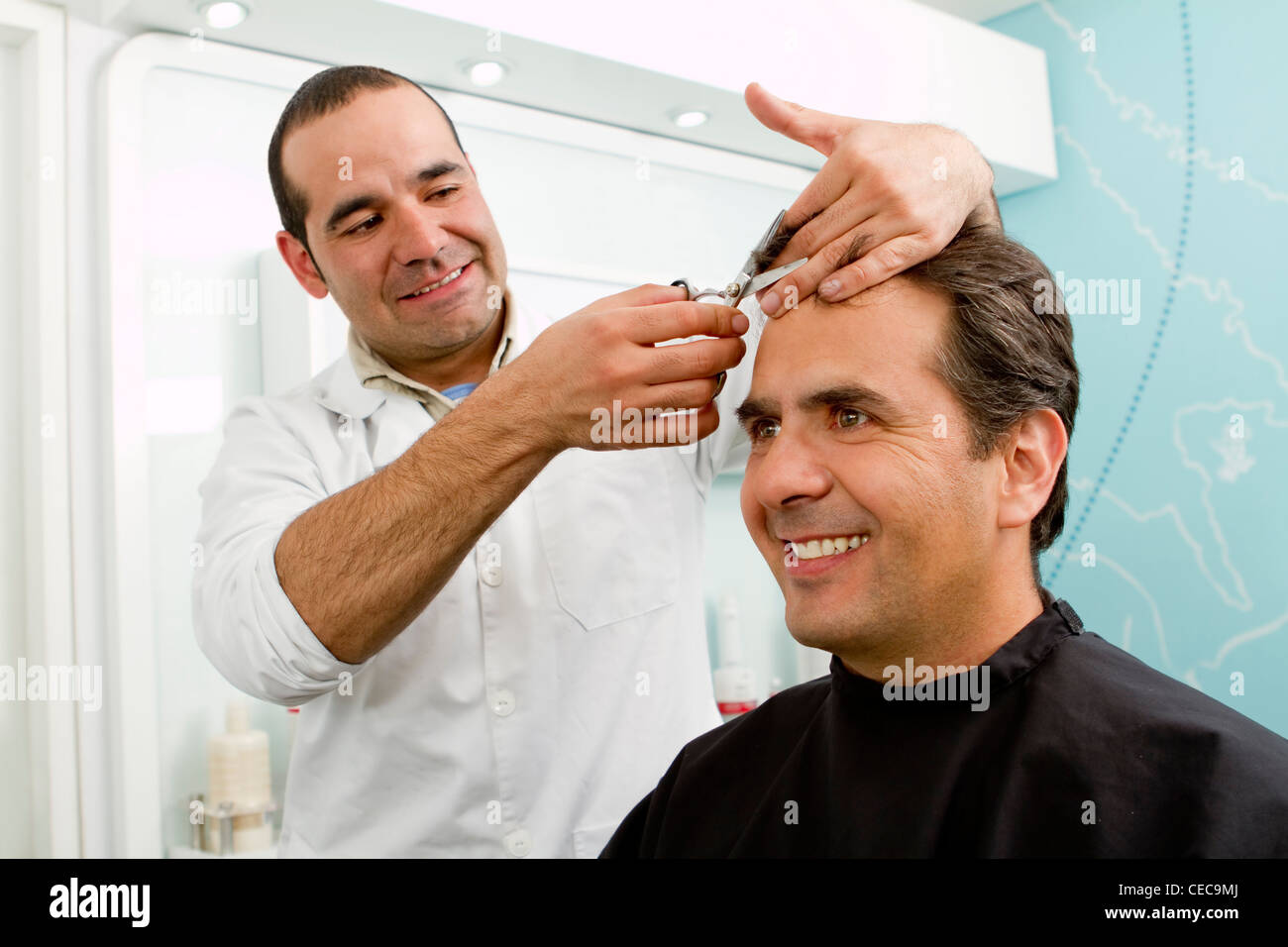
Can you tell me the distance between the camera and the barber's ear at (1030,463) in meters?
1.40

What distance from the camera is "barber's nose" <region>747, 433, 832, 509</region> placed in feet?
4.37

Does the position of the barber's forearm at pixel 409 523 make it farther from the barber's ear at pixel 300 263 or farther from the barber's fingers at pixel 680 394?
the barber's ear at pixel 300 263

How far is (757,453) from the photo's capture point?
152 cm

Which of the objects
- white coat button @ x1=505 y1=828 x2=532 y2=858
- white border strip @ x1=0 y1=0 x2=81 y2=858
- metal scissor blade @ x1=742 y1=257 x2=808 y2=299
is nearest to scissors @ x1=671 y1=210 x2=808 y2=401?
→ metal scissor blade @ x1=742 y1=257 x2=808 y2=299

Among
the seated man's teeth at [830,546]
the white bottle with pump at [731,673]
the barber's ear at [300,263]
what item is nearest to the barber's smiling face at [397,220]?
the barber's ear at [300,263]

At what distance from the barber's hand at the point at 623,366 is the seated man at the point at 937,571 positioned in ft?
0.51

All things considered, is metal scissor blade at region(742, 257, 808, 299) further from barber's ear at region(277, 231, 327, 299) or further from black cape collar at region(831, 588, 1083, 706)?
barber's ear at region(277, 231, 327, 299)

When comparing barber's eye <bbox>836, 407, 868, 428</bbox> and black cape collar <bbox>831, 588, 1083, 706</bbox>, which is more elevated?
barber's eye <bbox>836, 407, 868, 428</bbox>

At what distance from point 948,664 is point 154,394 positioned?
5.47 feet

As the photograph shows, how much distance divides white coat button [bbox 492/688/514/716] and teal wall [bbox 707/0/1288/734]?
154 centimetres

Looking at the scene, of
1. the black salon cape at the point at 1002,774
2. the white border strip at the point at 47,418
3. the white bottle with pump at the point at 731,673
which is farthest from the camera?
the white bottle with pump at the point at 731,673

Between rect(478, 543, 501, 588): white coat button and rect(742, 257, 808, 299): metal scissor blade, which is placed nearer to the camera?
rect(742, 257, 808, 299): metal scissor blade

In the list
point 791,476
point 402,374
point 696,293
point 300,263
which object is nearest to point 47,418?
point 300,263

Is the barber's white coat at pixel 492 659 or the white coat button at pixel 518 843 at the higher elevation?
the barber's white coat at pixel 492 659
